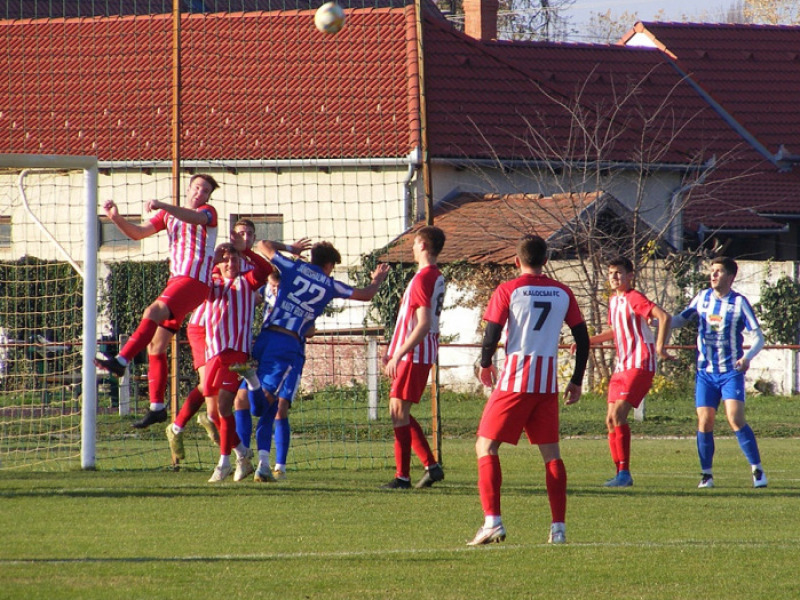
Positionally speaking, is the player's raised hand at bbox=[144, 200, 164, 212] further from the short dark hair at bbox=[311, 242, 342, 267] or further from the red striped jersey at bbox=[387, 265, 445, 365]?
the red striped jersey at bbox=[387, 265, 445, 365]

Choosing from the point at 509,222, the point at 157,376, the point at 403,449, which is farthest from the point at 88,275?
the point at 509,222

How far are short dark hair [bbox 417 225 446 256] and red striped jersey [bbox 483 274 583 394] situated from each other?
8.23ft

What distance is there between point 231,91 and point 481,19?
11040 millimetres

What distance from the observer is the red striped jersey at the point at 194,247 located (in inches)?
435

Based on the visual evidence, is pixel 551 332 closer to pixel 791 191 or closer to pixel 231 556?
pixel 231 556

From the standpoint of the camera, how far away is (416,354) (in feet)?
35.4

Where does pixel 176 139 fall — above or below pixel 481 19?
below

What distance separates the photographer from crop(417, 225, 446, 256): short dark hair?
1041cm

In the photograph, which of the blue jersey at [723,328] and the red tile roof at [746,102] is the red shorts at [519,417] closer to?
the blue jersey at [723,328]

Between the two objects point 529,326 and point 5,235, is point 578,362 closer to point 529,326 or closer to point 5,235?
point 529,326

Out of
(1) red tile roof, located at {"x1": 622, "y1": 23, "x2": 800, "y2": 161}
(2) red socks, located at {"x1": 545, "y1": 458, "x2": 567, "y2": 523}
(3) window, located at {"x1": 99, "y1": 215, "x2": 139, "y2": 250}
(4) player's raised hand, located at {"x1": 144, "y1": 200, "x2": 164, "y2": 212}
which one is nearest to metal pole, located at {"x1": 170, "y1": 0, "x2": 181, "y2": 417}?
(4) player's raised hand, located at {"x1": 144, "y1": 200, "x2": 164, "y2": 212}

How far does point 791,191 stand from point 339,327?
1313 cm

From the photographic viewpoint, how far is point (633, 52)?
32.8 m

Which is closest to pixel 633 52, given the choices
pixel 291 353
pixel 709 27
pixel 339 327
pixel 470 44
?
pixel 709 27
